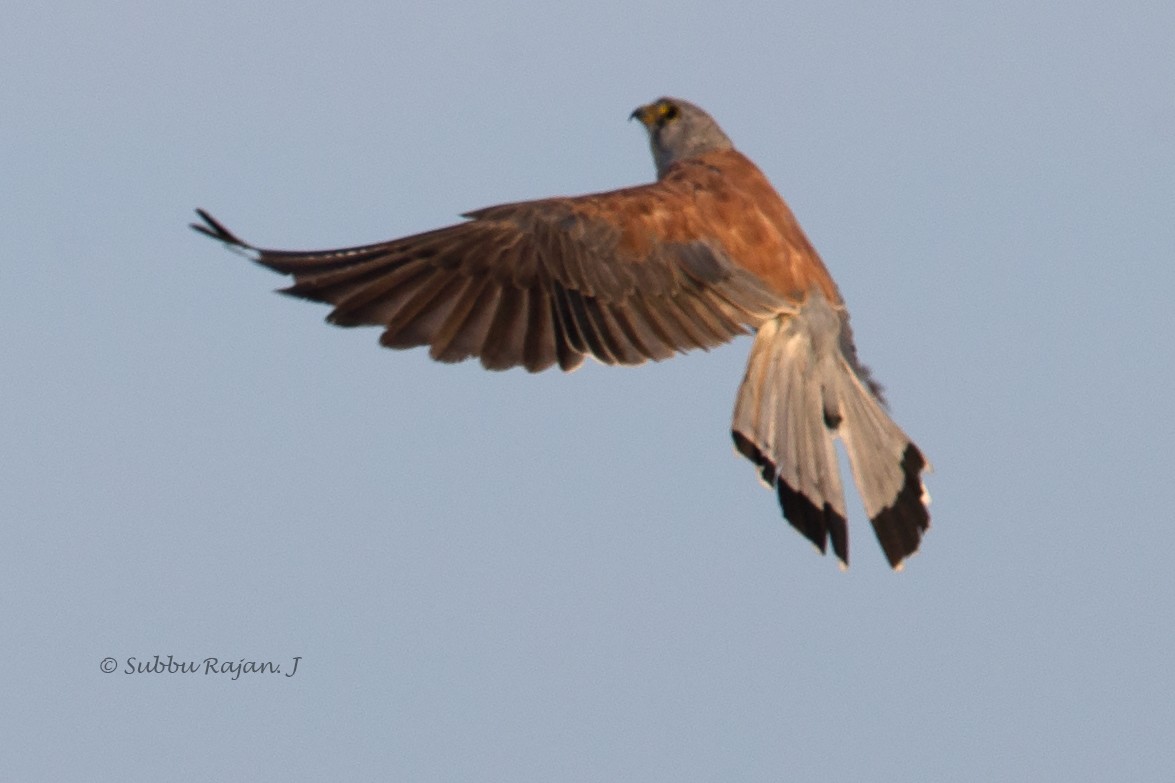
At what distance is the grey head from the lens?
27.6 ft

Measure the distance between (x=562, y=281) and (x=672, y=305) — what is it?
1.42 ft

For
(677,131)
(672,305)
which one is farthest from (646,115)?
(672,305)

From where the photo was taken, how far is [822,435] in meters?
6.98

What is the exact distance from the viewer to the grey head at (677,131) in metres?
8.41

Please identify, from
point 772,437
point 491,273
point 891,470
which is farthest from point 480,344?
point 891,470

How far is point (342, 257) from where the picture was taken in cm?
635

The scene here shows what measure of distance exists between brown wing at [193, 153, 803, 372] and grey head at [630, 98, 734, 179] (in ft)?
4.88

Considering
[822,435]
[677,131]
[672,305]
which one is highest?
[677,131]

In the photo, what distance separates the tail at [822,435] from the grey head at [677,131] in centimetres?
158

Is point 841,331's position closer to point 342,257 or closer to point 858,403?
point 858,403

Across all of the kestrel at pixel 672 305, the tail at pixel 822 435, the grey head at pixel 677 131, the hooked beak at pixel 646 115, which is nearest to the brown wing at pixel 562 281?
the kestrel at pixel 672 305

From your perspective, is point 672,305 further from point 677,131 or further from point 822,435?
point 677,131

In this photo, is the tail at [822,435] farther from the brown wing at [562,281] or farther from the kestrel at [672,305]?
the brown wing at [562,281]

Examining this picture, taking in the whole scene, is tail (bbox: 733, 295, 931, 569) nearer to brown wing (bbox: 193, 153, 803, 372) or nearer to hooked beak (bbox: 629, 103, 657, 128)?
brown wing (bbox: 193, 153, 803, 372)
